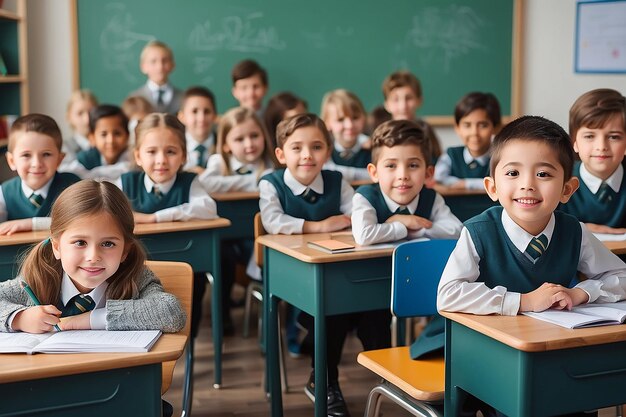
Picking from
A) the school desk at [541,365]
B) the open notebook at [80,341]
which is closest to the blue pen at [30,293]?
the open notebook at [80,341]

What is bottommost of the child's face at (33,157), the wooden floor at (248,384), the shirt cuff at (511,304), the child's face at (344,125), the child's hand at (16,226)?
the wooden floor at (248,384)

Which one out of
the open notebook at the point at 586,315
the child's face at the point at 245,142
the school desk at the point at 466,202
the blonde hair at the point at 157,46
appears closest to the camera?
the open notebook at the point at 586,315

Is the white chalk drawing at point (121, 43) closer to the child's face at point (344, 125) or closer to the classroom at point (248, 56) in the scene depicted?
the classroom at point (248, 56)


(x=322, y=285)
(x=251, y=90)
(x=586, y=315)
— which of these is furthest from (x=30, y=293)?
(x=251, y=90)

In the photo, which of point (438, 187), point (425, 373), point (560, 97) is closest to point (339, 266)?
point (425, 373)

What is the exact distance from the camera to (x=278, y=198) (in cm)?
378

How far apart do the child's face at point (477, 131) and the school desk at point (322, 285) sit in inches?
74.2

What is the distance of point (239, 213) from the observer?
4309 mm

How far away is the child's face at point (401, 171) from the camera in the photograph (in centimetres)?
337

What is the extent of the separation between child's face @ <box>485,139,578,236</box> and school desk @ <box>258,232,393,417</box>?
79cm

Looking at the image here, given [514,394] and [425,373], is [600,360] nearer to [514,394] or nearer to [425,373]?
[514,394]

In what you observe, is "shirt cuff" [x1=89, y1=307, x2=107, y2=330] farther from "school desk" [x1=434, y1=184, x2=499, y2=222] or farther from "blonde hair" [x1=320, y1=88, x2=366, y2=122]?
"blonde hair" [x1=320, y1=88, x2=366, y2=122]

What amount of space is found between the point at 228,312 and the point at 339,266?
5.95 feet

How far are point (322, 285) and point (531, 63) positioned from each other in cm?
489
